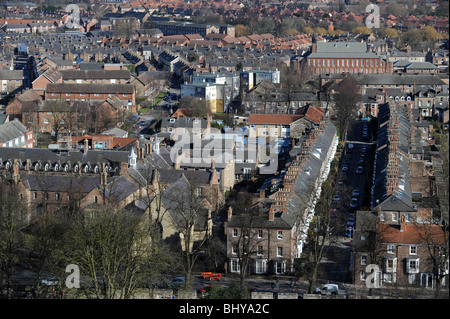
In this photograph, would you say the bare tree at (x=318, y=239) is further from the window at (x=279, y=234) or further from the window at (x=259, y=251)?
the window at (x=259, y=251)

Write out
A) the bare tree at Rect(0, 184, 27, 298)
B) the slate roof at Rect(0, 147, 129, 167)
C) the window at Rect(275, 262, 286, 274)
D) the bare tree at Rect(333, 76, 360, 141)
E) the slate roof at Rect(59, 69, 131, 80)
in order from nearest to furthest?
1. the bare tree at Rect(0, 184, 27, 298)
2. the window at Rect(275, 262, 286, 274)
3. the slate roof at Rect(0, 147, 129, 167)
4. the bare tree at Rect(333, 76, 360, 141)
5. the slate roof at Rect(59, 69, 131, 80)

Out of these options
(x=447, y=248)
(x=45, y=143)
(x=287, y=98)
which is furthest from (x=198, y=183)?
(x=287, y=98)

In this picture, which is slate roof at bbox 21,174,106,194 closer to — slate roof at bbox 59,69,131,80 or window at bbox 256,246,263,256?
window at bbox 256,246,263,256

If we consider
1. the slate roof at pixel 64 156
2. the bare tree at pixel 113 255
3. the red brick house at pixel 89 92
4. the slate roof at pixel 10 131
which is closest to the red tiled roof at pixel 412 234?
the bare tree at pixel 113 255

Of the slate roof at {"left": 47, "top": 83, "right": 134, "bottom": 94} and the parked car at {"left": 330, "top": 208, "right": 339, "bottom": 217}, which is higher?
the parked car at {"left": 330, "top": 208, "right": 339, "bottom": 217}

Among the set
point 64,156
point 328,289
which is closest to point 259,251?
point 328,289

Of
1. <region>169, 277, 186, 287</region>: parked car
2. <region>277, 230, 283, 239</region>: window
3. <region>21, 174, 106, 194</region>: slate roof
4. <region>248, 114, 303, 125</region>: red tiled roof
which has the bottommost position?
<region>248, 114, 303, 125</region>: red tiled roof

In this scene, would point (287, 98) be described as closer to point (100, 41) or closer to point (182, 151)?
point (182, 151)

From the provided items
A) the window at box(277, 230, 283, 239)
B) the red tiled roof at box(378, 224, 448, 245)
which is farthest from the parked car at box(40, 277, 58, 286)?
the red tiled roof at box(378, 224, 448, 245)
